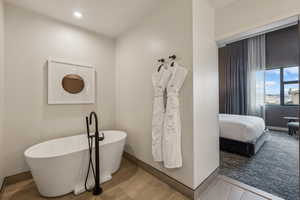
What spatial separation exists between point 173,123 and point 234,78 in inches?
188

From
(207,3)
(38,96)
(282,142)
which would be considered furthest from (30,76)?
(282,142)

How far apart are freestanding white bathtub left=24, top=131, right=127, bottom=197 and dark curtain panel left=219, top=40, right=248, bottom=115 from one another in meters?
4.88

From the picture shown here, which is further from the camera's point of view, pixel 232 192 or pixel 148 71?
pixel 148 71

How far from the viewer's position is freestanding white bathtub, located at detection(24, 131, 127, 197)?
1.44 metres

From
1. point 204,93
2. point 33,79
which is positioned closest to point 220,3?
point 204,93

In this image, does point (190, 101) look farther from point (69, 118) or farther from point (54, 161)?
point (69, 118)

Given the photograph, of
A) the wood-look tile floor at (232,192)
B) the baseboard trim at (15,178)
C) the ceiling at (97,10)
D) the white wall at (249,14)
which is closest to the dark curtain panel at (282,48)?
the white wall at (249,14)

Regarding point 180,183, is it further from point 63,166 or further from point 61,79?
point 61,79

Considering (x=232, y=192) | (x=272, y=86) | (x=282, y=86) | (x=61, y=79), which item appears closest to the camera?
(x=232, y=192)

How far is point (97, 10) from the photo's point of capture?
1.96 metres

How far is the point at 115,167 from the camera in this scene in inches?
80.2

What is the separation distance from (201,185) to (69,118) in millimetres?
2343

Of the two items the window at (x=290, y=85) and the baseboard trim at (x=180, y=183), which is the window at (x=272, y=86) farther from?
the baseboard trim at (x=180, y=183)

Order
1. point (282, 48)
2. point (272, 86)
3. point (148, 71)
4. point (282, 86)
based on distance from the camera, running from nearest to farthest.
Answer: point (148, 71)
point (282, 48)
point (282, 86)
point (272, 86)
